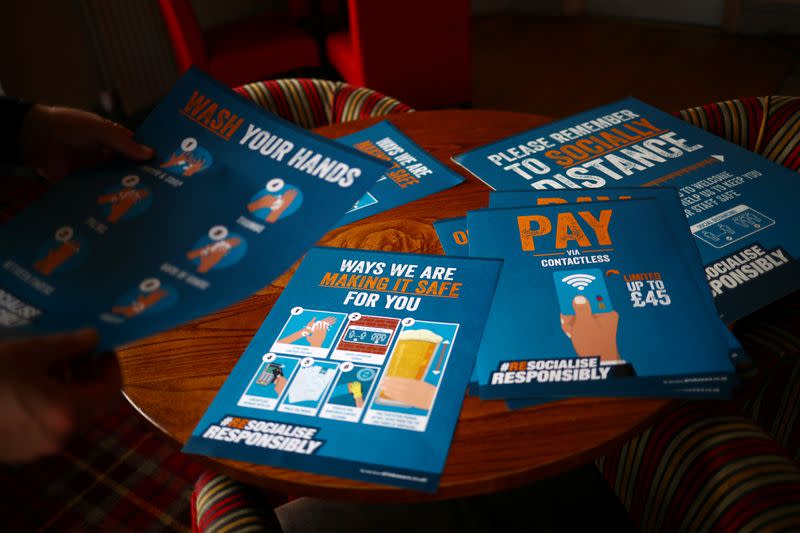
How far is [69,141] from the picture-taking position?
0.89 m

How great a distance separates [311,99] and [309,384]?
1193 millimetres

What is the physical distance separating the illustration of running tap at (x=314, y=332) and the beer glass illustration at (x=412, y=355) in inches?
4.4

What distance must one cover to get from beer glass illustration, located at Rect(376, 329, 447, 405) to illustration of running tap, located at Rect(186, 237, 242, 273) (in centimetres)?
28

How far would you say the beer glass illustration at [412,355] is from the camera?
87cm

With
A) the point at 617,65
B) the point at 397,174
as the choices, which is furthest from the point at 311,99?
the point at 617,65

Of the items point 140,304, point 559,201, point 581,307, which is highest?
point 559,201

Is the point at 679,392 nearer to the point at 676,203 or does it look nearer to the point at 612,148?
the point at 676,203

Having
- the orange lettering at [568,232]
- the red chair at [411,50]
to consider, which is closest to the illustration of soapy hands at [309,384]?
the orange lettering at [568,232]

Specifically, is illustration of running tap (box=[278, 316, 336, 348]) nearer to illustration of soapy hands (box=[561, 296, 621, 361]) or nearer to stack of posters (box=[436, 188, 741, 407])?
stack of posters (box=[436, 188, 741, 407])

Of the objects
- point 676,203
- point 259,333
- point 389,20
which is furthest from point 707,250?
point 389,20

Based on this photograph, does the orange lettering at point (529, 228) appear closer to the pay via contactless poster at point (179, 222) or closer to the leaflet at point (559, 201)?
the leaflet at point (559, 201)

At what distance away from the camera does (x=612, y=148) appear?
1.31 metres

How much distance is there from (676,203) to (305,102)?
1143mm

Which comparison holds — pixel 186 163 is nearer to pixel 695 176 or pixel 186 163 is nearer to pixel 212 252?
pixel 212 252
